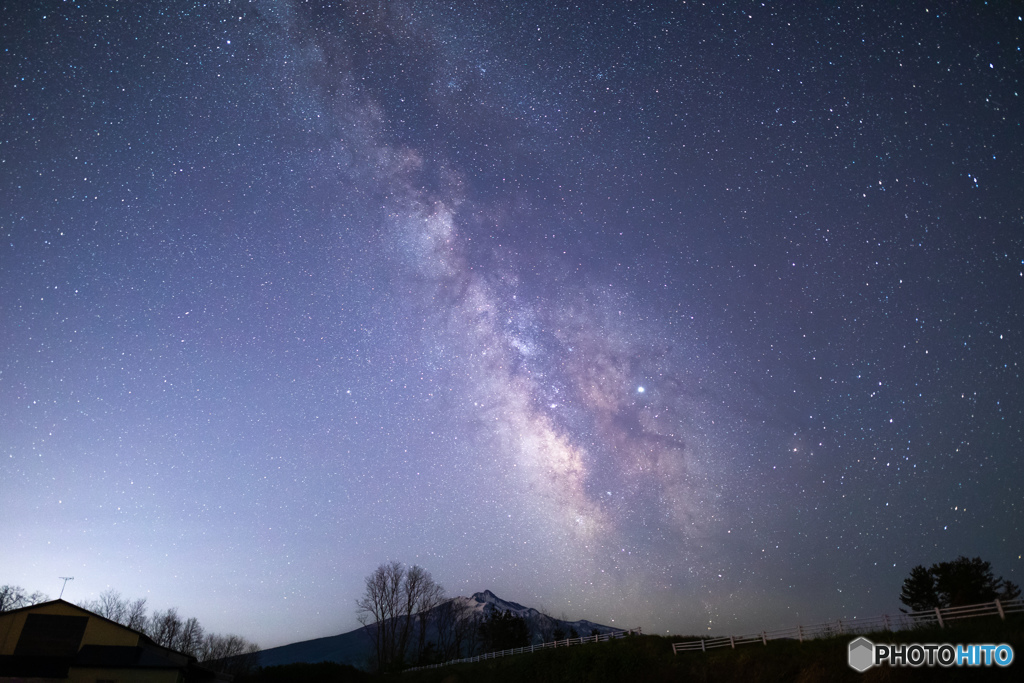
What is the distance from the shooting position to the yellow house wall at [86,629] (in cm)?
3641

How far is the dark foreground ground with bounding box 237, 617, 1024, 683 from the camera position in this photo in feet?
67.6

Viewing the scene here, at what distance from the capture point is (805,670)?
81.6 feet

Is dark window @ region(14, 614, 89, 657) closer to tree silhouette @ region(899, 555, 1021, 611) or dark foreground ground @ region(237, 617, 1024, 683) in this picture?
dark foreground ground @ region(237, 617, 1024, 683)

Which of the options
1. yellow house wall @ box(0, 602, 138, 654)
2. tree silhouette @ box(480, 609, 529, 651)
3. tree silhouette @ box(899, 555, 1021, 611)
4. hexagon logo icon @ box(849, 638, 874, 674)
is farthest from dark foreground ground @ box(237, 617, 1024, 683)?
tree silhouette @ box(899, 555, 1021, 611)

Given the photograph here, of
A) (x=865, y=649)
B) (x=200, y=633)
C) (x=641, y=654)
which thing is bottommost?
(x=200, y=633)

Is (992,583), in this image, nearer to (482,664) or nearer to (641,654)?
(641,654)

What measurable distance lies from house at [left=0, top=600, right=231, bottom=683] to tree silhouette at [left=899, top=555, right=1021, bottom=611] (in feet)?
220

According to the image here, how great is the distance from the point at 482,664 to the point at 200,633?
71.4 meters

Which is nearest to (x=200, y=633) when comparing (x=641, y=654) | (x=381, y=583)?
(x=381, y=583)

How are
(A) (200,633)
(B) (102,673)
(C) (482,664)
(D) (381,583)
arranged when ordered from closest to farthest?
(B) (102,673), (C) (482,664), (D) (381,583), (A) (200,633)

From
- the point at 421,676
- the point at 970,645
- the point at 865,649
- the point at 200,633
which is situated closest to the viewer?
the point at 970,645

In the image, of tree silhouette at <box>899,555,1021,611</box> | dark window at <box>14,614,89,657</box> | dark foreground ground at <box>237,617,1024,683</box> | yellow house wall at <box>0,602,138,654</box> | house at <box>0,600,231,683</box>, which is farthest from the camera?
tree silhouette at <box>899,555,1021,611</box>

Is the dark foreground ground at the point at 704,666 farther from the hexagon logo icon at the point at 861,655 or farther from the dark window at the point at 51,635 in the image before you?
the dark window at the point at 51,635

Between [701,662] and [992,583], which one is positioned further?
[992,583]
